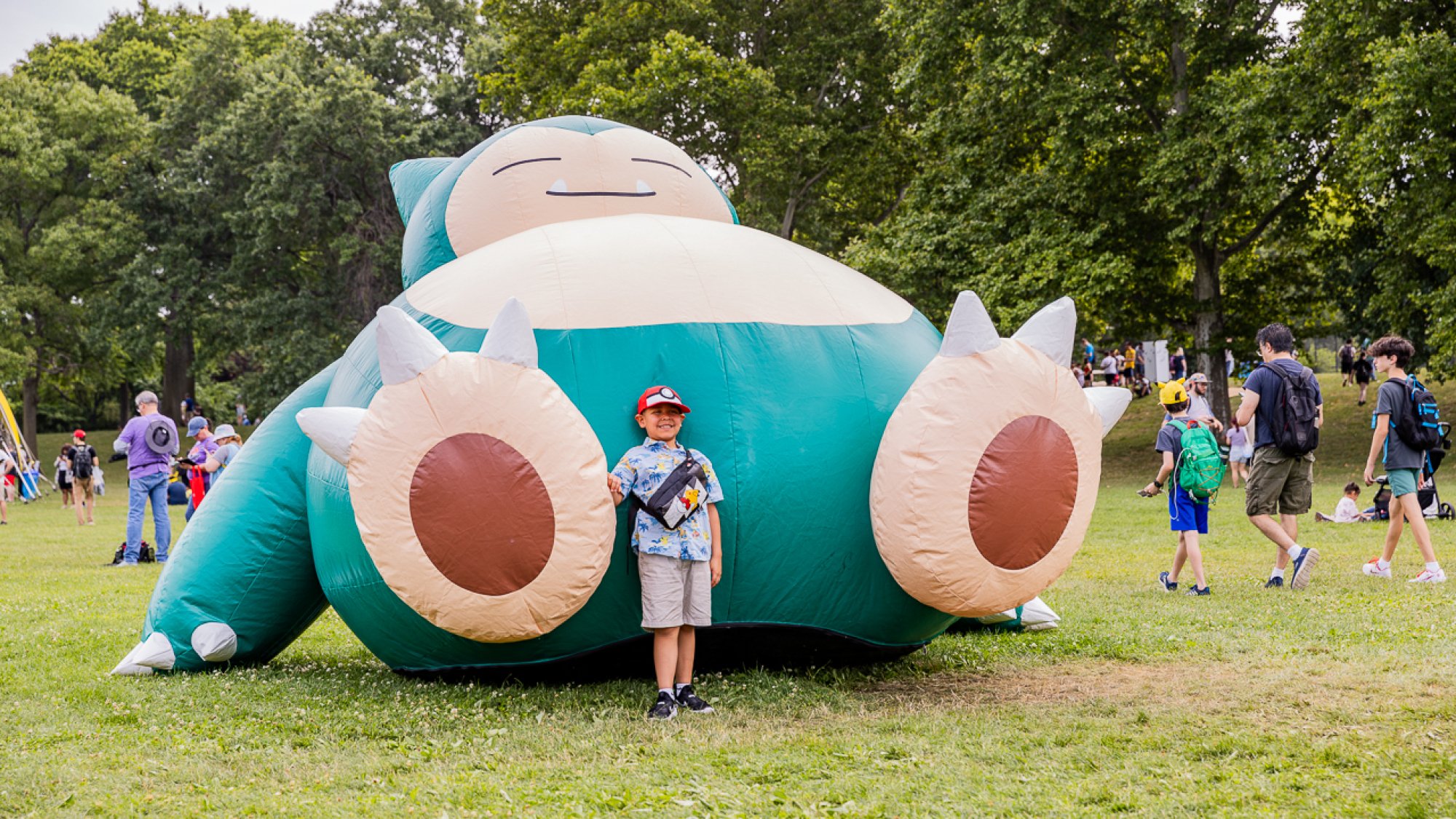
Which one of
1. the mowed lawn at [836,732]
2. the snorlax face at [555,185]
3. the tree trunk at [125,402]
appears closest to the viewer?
the mowed lawn at [836,732]

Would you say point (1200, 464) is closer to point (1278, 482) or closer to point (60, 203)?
point (1278, 482)

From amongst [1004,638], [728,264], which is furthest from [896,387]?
[1004,638]

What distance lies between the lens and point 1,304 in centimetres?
3244

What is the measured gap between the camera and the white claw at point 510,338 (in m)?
5.10

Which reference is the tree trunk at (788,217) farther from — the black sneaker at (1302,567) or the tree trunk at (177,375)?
the tree trunk at (177,375)

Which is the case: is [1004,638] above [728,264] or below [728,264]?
below

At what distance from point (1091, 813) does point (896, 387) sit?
2377 mm

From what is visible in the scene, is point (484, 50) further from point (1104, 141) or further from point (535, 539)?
point (535, 539)

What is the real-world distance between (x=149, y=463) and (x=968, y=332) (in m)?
10.4

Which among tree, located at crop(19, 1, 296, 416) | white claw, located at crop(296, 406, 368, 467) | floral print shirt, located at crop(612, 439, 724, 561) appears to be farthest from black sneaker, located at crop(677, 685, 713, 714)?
tree, located at crop(19, 1, 296, 416)

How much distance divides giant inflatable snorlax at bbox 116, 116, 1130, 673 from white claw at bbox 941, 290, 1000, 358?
0.01m

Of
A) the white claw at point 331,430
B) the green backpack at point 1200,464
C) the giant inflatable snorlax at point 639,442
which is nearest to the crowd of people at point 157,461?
the giant inflatable snorlax at point 639,442

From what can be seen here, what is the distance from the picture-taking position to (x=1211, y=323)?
23.4 meters

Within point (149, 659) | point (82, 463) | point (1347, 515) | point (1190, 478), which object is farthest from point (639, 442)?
point (82, 463)
